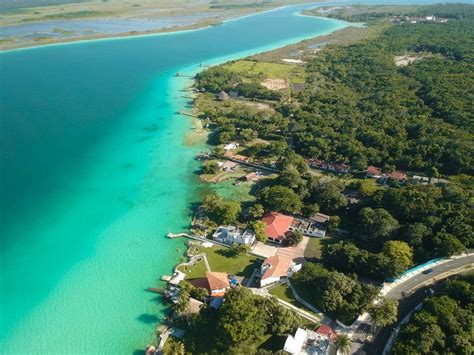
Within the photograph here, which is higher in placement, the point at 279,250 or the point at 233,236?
the point at 233,236

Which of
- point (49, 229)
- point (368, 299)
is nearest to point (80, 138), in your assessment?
point (49, 229)

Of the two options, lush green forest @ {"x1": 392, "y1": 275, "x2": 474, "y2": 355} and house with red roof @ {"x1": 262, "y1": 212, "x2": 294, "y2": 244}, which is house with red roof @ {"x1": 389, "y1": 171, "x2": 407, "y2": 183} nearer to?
house with red roof @ {"x1": 262, "y1": 212, "x2": 294, "y2": 244}

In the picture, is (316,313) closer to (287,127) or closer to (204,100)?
(287,127)

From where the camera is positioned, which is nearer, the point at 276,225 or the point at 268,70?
the point at 276,225

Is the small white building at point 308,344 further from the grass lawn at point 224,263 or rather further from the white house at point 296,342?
the grass lawn at point 224,263

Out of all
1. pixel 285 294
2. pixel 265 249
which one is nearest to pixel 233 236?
pixel 265 249

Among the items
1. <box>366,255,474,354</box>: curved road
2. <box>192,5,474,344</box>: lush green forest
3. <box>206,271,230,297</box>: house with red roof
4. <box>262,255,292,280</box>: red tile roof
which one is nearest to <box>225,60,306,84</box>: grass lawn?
<box>192,5,474,344</box>: lush green forest

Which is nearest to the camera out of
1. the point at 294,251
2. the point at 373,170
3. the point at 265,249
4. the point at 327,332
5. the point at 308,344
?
the point at 308,344

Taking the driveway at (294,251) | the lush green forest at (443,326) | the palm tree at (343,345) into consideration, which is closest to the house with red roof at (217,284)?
the driveway at (294,251)

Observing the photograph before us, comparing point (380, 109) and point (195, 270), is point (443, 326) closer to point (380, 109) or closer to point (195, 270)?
point (195, 270)
